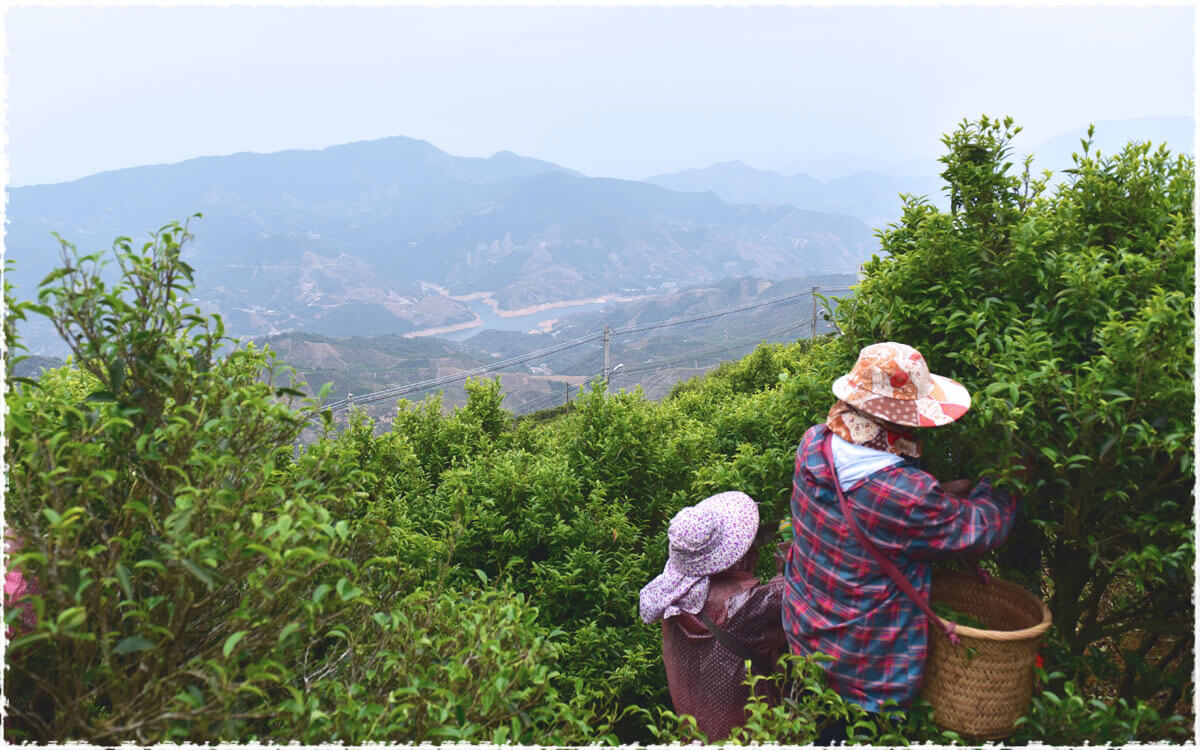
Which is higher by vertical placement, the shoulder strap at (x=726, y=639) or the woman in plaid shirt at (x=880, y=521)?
the woman in plaid shirt at (x=880, y=521)

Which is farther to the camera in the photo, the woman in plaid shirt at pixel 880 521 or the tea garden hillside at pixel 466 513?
the woman in plaid shirt at pixel 880 521

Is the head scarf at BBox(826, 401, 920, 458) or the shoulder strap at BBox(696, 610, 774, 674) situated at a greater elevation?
the head scarf at BBox(826, 401, 920, 458)

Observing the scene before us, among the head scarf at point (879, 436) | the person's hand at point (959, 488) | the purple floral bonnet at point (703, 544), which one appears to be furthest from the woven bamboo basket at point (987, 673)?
the purple floral bonnet at point (703, 544)

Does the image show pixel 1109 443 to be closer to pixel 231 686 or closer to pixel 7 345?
pixel 231 686

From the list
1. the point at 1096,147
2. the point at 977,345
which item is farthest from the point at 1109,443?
the point at 1096,147

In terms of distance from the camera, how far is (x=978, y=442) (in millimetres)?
2439

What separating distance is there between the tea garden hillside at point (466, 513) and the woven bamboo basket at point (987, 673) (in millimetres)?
75

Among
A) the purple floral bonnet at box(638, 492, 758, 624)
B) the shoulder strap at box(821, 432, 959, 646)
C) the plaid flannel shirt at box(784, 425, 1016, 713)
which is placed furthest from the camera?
the purple floral bonnet at box(638, 492, 758, 624)

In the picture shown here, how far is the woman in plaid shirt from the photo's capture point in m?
2.31

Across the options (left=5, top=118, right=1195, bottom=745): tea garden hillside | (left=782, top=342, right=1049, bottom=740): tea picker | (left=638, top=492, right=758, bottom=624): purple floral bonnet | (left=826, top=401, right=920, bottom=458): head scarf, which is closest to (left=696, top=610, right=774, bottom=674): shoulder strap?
(left=638, top=492, right=758, bottom=624): purple floral bonnet

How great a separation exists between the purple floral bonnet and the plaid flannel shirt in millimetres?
256

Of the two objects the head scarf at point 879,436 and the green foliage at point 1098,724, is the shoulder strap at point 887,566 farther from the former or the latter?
the green foliage at point 1098,724

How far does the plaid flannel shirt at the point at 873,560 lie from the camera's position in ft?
7.54

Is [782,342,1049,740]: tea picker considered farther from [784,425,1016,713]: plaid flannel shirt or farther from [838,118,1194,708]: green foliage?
[838,118,1194,708]: green foliage
